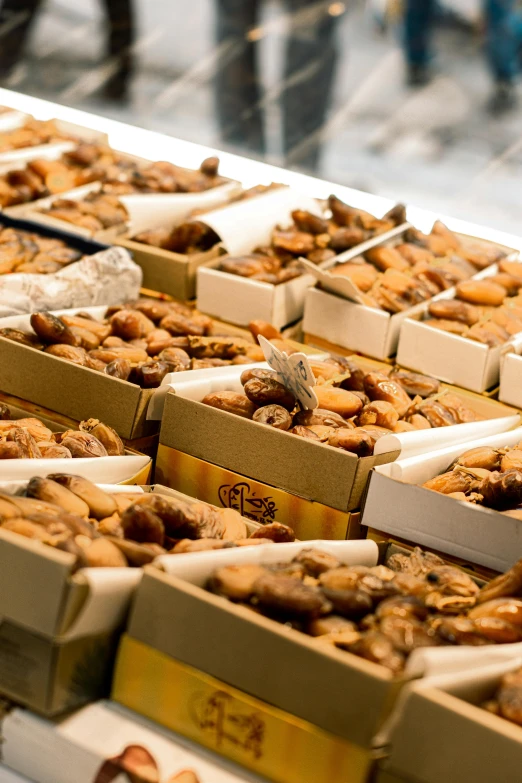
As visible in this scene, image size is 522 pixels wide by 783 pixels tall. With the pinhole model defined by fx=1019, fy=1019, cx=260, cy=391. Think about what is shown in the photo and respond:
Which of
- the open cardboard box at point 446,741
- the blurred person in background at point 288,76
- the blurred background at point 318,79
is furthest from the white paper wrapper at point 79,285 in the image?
the blurred person in background at point 288,76

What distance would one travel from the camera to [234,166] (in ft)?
11.3

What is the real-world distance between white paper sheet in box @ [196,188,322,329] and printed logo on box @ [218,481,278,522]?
2.47 ft

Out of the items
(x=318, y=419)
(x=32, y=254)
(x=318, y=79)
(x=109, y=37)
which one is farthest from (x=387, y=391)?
(x=109, y=37)

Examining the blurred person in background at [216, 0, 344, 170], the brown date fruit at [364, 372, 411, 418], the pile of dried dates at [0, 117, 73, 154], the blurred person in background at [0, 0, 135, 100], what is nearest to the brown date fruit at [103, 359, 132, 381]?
the brown date fruit at [364, 372, 411, 418]

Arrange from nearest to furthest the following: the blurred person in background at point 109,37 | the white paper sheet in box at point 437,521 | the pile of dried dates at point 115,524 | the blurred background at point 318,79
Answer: the pile of dried dates at point 115,524 < the white paper sheet in box at point 437,521 < the blurred background at point 318,79 < the blurred person in background at point 109,37

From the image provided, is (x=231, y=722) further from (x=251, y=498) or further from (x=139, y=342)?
(x=139, y=342)

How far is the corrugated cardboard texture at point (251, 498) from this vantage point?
5.40 feet

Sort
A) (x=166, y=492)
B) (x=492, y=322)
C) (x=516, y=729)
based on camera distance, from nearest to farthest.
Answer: (x=516, y=729) < (x=166, y=492) < (x=492, y=322)

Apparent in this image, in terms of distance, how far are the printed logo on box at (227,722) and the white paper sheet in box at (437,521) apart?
501 millimetres

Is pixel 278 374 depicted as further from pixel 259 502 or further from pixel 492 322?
pixel 492 322

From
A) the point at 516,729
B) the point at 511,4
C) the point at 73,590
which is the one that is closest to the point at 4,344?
the point at 73,590

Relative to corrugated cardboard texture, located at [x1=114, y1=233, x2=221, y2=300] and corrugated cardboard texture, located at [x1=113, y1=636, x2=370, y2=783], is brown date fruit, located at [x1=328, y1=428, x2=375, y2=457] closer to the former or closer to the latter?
corrugated cardboard texture, located at [x1=113, y1=636, x2=370, y2=783]

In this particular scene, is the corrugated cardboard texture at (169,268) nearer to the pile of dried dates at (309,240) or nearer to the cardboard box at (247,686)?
the pile of dried dates at (309,240)

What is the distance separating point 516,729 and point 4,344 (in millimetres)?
1265
